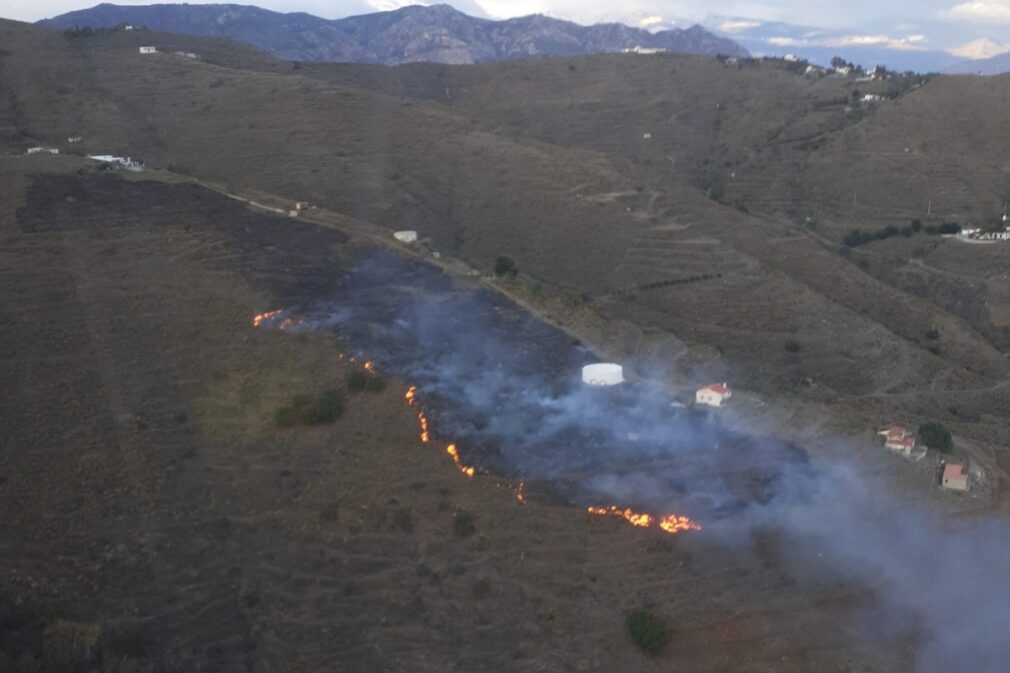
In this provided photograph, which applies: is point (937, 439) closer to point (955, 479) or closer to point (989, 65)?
point (955, 479)

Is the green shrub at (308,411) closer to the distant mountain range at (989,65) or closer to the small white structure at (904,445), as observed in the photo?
the small white structure at (904,445)

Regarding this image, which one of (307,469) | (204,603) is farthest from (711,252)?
(204,603)

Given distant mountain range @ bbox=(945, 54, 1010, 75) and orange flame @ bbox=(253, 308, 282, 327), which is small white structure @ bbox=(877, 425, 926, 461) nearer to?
orange flame @ bbox=(253, 308, 282, 327)

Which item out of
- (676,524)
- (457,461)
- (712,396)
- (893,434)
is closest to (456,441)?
(457,461)

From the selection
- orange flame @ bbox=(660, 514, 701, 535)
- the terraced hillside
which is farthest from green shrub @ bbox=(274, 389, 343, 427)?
the terraced hillside

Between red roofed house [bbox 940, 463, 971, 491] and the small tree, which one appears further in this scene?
the small tree

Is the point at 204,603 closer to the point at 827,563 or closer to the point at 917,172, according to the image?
the point at 827,563

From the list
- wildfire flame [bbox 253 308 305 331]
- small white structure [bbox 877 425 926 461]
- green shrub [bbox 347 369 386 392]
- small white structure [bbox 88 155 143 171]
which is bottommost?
small white structure [bbox 877 425 926 461]
